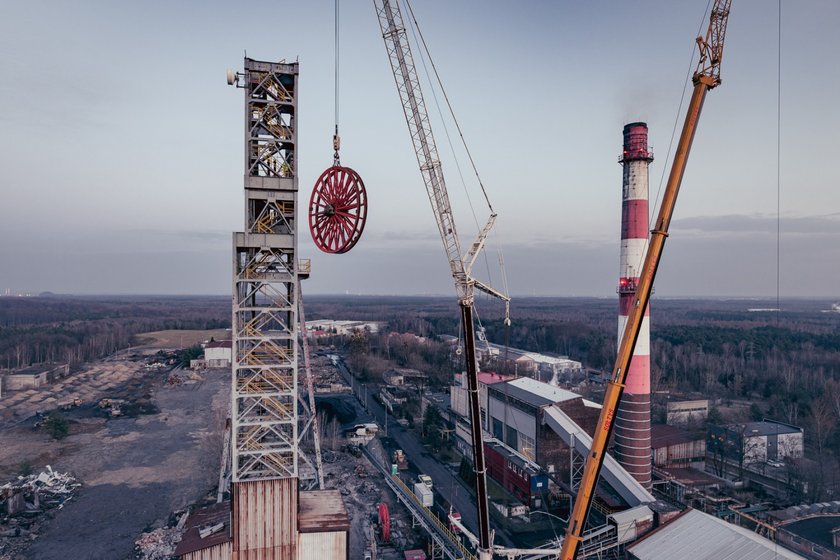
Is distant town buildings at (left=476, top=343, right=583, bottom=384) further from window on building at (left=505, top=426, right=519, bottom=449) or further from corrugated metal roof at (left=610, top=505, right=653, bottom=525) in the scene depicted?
corrugated metal roof at (left=610, top=505, right=653, bottom=525)

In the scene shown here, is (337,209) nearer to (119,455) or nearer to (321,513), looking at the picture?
(321,513)

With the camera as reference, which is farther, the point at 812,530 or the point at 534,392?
the point at 534,392

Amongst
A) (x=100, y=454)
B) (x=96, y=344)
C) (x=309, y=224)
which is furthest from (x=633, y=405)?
(x=96, y=344)

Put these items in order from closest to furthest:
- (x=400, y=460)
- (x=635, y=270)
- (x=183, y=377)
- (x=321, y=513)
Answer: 1. (x=321, y=513)
2. (x=635, y=270)
3. (x=400, y=460)
4. (x=183, y=377)

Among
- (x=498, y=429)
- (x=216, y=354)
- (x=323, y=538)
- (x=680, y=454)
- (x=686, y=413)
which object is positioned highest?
(x=323, y=538)

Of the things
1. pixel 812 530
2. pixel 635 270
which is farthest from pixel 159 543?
pixel 812 530

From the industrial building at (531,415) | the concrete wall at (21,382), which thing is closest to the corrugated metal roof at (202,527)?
the industrial building at (531,415)

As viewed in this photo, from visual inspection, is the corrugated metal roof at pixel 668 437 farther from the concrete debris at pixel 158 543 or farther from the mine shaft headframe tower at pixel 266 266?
the concrete debris at pixel 158 543

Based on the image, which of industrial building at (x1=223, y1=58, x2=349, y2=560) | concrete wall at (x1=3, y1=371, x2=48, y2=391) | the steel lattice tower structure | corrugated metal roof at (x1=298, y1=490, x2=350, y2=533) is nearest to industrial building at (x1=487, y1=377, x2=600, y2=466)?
corrugated metal roof at (x1=298, y1=490, x2=350, y2=533)
